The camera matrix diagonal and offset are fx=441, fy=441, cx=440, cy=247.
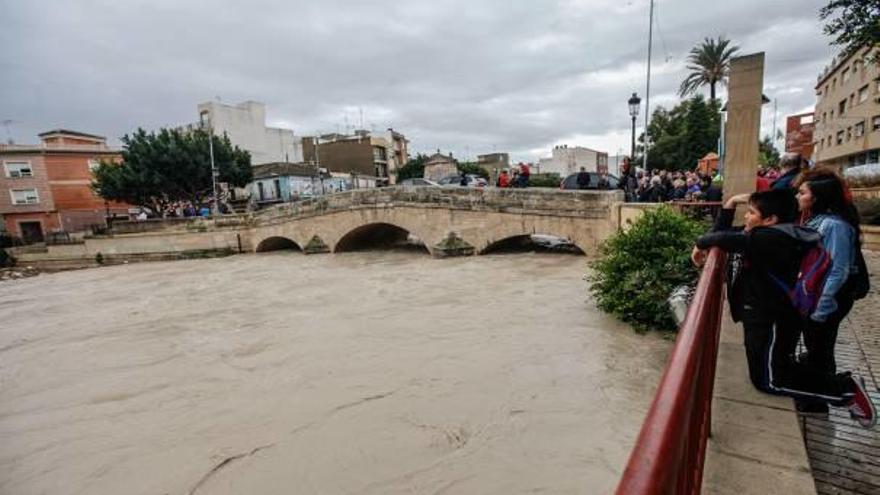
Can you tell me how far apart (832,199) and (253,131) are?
42103mm

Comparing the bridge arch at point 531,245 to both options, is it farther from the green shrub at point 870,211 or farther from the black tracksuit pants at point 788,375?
the black tracksuit pants at point 788,375

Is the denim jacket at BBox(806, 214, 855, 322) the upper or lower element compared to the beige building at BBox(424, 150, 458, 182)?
lower

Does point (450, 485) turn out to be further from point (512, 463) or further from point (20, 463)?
point (20, 463)

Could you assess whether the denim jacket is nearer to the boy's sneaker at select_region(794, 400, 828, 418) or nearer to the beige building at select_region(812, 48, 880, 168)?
the boy's sneaker at select_region(794, 400, 828, 418)

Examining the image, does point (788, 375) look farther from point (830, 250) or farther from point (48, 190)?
point (48, 190)

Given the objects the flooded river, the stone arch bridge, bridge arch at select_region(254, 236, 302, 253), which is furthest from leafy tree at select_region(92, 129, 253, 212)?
the flooded river

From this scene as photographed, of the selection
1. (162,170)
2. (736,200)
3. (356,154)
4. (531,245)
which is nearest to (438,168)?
→ (356,154)

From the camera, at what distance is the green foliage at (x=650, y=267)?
5.56m


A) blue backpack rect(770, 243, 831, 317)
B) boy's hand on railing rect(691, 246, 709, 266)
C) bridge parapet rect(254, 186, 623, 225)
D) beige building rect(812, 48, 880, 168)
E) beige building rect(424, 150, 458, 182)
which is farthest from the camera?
beige building rect(424, 150, 458, 182)

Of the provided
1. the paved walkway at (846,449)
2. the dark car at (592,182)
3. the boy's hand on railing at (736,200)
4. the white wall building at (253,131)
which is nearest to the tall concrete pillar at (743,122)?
the boy's hand on railing at (736,200)

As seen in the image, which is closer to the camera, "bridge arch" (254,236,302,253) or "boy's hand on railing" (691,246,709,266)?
"boy's hand on railing" (691,246,709,266)

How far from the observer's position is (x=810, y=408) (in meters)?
2.35

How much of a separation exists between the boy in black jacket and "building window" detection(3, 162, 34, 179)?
3821cm

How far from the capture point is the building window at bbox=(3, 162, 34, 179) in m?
27.8
